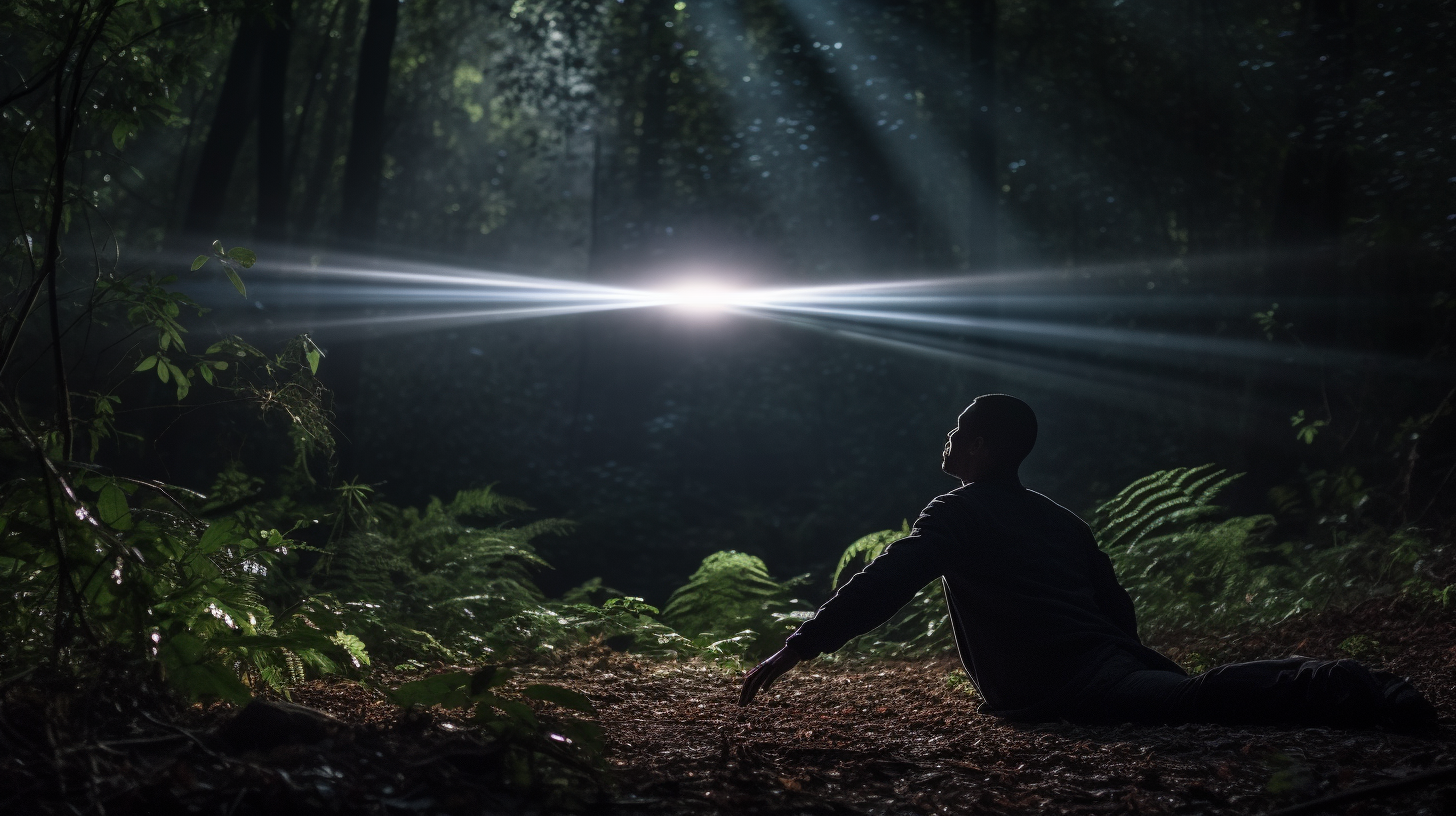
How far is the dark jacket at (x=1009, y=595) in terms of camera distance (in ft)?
11.1

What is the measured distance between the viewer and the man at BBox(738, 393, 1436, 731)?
2990 mm

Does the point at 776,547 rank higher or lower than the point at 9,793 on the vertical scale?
lower

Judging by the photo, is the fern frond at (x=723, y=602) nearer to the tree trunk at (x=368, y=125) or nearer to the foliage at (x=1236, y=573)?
the foliage at (x=1236, y=573)

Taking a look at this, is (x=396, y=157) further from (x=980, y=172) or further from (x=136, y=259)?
(x=980, y=172)

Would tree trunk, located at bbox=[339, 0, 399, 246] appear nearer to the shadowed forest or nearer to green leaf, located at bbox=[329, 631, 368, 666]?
the shadowed forest

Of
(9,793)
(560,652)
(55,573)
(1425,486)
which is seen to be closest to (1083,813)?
(9,793)

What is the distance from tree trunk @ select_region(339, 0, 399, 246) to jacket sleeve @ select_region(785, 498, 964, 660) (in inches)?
312

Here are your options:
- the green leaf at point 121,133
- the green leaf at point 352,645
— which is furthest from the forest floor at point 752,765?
the green leaf at point 121,133

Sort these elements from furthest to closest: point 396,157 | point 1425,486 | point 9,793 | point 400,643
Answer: point 396,157 < point 1425,486 < point 400,643 < point 9,793

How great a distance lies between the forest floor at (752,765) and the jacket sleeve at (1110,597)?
0.64 m

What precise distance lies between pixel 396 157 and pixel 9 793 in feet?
95.2

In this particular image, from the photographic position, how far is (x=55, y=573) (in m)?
2.67

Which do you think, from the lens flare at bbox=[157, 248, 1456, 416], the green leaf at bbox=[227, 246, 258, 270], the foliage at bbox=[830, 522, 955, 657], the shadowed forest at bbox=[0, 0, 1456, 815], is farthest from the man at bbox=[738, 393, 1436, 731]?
the lens flare at bbox=[157, 248, 1456, 416]

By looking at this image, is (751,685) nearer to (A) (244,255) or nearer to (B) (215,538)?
(B) (215,538)
